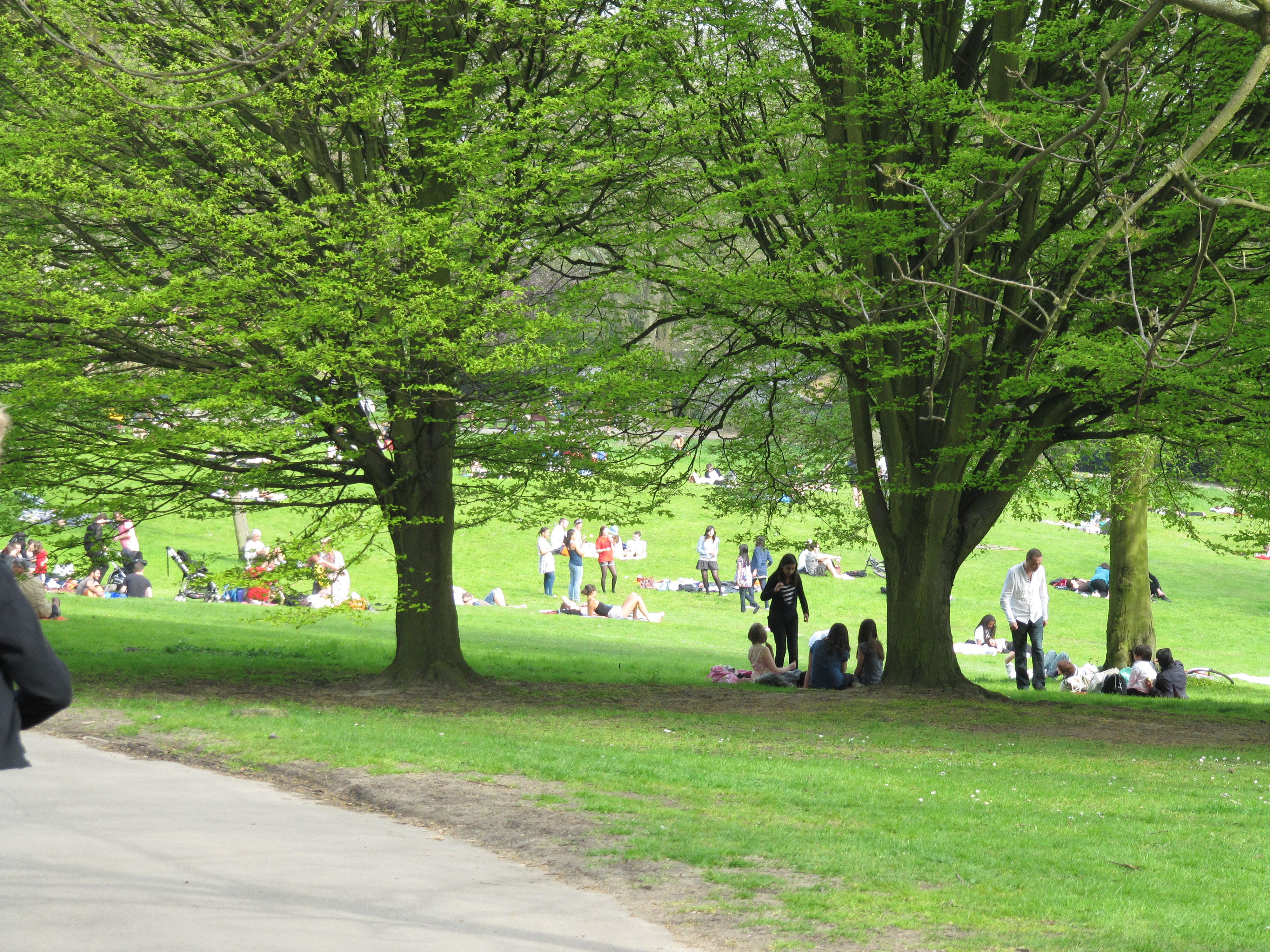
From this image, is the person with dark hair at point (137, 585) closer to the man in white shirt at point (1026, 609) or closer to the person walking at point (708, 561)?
the person walking at point (708, 561)

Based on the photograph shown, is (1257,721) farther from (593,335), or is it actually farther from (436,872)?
(436,872)

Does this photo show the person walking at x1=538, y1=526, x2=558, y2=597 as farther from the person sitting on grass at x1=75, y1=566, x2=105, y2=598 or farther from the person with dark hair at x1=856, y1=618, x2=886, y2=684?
the person with dark hair at x1=856, y1=618, x2=886, y2=684

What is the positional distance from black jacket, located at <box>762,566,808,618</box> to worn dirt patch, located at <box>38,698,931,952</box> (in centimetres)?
906

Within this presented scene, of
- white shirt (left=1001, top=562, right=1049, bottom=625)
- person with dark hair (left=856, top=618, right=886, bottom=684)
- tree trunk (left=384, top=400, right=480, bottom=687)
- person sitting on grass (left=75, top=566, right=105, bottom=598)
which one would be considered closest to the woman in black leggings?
person with dark hair (left=856, top=618, right=886, bottom=684)

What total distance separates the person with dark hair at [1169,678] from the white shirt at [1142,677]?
1.00ft

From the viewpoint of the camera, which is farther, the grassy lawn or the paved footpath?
the grassy lawn

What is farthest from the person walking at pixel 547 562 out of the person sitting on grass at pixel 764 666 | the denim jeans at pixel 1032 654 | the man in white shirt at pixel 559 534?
the denim jeans at pixel 1032 654

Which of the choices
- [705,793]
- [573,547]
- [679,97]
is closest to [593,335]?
[679,97]

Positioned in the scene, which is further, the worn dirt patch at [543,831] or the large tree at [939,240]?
the large tree at [939,240]

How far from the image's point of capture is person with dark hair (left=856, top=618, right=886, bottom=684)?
14750 mm

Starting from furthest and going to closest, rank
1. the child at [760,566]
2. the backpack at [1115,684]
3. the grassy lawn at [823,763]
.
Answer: the child at [760,566] → the backpack at [1115,684] → the grassy lawn at [823,763]

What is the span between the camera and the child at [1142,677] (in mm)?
16219

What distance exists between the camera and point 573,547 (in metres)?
28.2

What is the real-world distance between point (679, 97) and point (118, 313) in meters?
6.81
